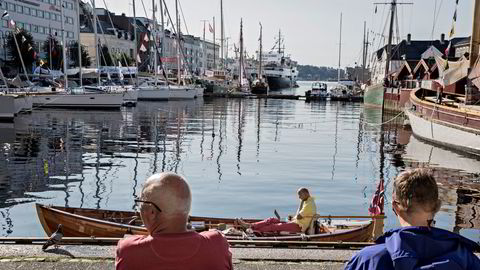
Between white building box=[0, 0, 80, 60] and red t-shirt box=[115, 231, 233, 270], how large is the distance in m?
90.8

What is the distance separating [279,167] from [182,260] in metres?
20.2

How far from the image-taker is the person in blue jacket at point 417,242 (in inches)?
112

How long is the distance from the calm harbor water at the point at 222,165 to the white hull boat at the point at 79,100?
9.81m

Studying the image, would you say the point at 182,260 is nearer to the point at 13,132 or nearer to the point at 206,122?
the point at 13,132

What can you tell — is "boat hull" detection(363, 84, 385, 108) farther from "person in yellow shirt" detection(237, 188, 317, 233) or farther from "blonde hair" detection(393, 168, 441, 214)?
"blonde hair" detection(393, 168, 441, 214)

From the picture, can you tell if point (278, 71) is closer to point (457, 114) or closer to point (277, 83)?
point (277, 83)

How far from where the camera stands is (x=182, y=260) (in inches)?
132

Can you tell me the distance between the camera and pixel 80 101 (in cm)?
5388

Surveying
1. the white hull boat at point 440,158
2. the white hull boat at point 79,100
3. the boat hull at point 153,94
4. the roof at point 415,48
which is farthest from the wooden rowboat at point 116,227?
the roof at point 415,48

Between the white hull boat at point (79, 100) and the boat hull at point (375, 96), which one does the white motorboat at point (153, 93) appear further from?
the boat hull at point (375, 96)

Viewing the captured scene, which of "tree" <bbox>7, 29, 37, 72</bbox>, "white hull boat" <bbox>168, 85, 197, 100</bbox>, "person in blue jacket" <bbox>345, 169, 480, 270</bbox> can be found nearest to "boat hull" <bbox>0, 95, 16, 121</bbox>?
"white hull boat" <bbox>168, 85, 197, 100</bbox>

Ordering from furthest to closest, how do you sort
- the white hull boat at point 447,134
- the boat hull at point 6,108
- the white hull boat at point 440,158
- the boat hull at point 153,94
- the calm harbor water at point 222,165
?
the boat hull at point 153,94 < the boat hull at point 6,108 < the white hull boat at point 447,134 < the white hull boat at point 440,158 < the calm harbor water at point 222,165

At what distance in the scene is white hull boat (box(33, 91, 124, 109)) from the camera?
52.9m

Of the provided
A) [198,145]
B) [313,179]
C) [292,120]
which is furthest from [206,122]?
[313,179]
